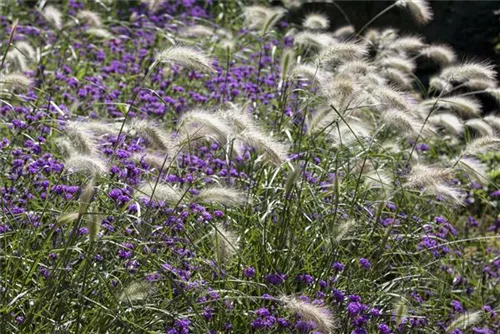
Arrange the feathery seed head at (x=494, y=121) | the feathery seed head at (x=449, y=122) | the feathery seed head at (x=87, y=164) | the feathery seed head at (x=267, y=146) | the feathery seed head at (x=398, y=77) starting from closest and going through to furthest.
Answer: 1. the feathery seed head at (x=87, y=164)
2. the feathery seed head at (x=267, y=146)
3. the feathery seed head at (x=494, y=121)
4. the feathery seed head at (x=449, y=122)
5. the feathery seed head at (x=398, y=77)

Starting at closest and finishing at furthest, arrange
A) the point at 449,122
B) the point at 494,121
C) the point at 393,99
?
the point at 393,99 < the point at 494,121 < the point at 449,122

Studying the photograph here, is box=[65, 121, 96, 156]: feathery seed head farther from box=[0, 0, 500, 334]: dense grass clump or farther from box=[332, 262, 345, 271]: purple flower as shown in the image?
box=[332, 262, 345, 271]: purple flower

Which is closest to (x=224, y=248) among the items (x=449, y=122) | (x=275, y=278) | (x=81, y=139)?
(x=275, y=278)

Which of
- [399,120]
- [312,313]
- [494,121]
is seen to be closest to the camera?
[312,313]

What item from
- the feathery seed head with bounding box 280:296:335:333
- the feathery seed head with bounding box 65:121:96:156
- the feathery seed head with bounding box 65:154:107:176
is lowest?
the feathery seed head with bounding box 280:296:335:333

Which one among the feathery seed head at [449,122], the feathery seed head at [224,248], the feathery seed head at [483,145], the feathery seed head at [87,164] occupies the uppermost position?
the feathery seed head at [87,164]

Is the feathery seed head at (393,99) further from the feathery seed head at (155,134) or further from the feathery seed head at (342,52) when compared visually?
the feathery seed head at (155,134)

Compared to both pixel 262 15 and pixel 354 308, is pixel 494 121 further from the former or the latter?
pixel 354 308

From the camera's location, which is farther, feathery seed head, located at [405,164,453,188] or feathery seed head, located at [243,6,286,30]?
feathery seed head, located at [243,6,286,30]

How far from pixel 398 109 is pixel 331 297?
869 mm

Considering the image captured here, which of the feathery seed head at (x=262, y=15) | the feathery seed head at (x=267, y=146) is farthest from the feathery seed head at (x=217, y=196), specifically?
the feathery seed head at (x=262, y=15)

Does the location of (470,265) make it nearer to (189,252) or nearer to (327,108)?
(327,108)

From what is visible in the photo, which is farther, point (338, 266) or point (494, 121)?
point (494, 121)

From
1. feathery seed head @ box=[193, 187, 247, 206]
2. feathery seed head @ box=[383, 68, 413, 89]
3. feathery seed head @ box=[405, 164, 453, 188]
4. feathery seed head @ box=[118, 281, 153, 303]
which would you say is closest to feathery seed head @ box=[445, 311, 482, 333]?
feathery seed head @ box=[405, 164, 453, 188]
